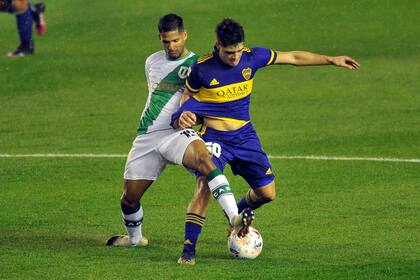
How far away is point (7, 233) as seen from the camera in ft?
46.6

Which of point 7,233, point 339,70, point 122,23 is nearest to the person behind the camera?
point 7,233

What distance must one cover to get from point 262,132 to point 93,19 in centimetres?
1464

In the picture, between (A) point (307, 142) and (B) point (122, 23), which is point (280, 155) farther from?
(B) point (122, 23)

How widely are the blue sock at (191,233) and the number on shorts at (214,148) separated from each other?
65cm

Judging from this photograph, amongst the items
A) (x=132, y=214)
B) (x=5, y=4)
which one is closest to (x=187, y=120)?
(x=132, y=214)

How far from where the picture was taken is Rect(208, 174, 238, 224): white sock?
12156mm

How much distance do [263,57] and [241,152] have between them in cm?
96

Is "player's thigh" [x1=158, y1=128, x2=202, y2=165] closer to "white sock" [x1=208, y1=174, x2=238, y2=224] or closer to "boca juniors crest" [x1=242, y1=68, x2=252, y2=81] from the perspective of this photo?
"white sock" [x1=208, y1=174, x2=238, y2=224]

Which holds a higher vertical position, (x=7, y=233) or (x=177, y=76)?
(x=177, y=76)

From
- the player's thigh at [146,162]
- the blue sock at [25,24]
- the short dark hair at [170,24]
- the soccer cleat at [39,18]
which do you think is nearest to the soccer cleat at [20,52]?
the blue sock at [25,24]

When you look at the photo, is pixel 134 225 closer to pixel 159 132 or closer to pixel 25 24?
pixel 159 132

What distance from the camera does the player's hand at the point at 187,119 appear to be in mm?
12500

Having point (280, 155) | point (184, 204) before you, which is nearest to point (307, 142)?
point (280, 155)

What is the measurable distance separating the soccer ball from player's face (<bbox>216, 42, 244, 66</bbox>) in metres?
1.61
